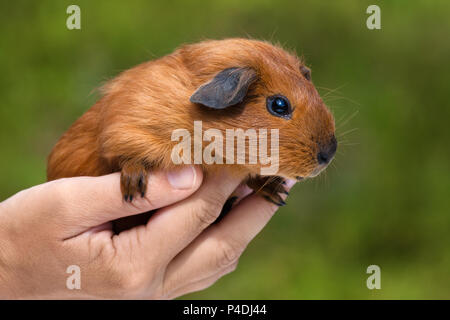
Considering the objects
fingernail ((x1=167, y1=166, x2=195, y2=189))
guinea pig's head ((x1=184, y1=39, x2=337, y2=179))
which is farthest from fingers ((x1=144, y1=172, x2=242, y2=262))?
guinea pig's head ((x1=184, y1=39, x2=337, y2=179))

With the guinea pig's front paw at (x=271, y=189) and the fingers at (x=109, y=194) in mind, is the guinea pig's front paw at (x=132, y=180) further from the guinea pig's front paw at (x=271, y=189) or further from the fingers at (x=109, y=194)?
the guinea pig's front paw at (x=271, y=189)

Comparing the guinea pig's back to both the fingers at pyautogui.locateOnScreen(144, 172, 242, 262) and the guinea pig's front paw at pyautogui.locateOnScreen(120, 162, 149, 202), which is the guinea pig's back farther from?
the fingers at pyautogui.locateOnScreen(144, 172, 242, 262)

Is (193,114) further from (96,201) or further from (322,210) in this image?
(322,210)

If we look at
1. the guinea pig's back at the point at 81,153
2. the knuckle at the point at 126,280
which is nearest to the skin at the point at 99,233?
the knuckle at the point at 126,280

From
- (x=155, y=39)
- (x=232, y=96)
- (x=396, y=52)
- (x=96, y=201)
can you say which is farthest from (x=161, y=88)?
(x=396, y=52)

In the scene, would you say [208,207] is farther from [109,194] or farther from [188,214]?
[109,194]

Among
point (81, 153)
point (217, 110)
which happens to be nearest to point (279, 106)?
point (217, 110)
